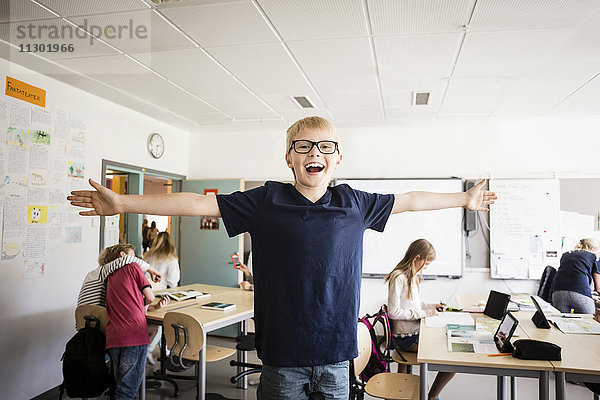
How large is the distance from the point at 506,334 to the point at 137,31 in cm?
303

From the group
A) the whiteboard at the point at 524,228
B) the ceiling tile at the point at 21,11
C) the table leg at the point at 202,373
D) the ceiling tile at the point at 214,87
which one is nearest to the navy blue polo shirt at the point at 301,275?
the table leg at the point at 202,373

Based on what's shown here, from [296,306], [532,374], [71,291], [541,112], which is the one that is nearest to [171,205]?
[296,306]

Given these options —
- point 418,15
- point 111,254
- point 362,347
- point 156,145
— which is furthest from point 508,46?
point 156,145

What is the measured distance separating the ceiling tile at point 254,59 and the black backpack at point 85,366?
2.27 meters

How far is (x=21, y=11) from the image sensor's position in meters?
2.83

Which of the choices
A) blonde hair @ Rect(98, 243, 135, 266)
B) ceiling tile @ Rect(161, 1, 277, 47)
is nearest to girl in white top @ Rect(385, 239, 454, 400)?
ceiling tile @ Rect(161, 1, 277, 47)

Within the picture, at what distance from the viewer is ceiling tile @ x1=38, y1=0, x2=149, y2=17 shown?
8.89ft

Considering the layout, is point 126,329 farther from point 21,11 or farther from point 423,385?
point 21,11

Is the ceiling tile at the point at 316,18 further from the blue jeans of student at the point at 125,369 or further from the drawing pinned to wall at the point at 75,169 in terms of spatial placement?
the blue jeans of student at the point at 125,369

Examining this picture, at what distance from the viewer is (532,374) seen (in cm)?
240

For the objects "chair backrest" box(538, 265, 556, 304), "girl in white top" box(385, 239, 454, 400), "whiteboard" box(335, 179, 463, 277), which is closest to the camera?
"girl in white top" box(385, 239, 454, 400)

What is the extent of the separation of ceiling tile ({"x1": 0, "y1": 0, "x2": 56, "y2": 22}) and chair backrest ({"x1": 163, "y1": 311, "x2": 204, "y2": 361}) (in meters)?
2.18

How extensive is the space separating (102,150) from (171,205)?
11.8 ft

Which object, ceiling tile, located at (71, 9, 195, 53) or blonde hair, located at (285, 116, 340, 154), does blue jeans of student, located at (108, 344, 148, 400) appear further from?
blonde hair, located at (285, 116, 340, 154)
